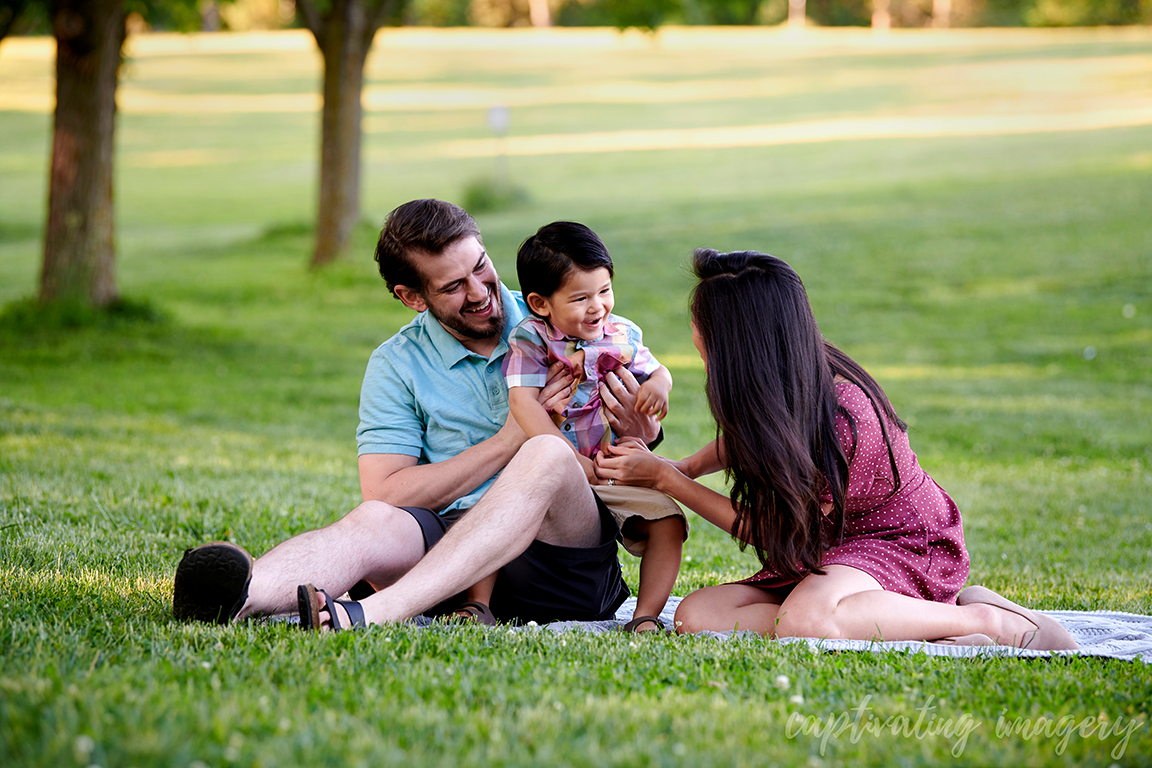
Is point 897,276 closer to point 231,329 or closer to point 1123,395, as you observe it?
point 1123,395

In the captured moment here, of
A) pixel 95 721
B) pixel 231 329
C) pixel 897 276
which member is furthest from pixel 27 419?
pixel 897 276

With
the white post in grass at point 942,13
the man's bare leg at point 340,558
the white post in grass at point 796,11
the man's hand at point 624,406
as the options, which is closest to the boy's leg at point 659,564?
the man's hand at point 624,406

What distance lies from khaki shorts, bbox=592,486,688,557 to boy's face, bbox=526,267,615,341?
553mm

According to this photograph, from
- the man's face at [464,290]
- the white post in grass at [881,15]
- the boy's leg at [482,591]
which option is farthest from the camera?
the white post in grass at [881,15]

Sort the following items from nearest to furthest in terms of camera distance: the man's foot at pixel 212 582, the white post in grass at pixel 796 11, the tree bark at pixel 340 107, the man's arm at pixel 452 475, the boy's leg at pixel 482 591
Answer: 1. the man's foot at pixel 212 582
2. the boy's leg at pixel 482 591
3. the man's arm at pixel 452 475
4. the tree bark at pixel 340 107
5. the white post in grass at pixel 796 11

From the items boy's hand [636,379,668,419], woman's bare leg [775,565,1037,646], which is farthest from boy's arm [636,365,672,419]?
woman's bare leg [775,565,1037,646]

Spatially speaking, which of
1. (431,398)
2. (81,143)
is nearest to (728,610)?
(431,398)

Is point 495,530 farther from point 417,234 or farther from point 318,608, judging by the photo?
point 417,234

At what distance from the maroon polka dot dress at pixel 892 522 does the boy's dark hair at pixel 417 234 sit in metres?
1.47

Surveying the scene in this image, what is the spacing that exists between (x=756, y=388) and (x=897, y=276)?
1287cm

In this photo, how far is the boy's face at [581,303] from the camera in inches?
146

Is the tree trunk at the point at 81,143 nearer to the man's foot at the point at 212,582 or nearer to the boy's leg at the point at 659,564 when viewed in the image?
the man's foot at the point at 212,582

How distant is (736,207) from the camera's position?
20297mm

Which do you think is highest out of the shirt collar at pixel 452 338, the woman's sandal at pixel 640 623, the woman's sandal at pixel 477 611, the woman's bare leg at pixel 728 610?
the shirt collar at pixel 452 338
